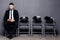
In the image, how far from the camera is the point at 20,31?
6895 mm

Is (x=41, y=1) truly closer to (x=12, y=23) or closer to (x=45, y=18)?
(x=45, y=18)

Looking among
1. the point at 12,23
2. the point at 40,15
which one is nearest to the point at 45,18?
the point at 40,15

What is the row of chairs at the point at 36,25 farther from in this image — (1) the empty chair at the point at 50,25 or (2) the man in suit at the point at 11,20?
(2) the man in suit at the point at 11,20

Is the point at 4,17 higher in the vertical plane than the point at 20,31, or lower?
higher

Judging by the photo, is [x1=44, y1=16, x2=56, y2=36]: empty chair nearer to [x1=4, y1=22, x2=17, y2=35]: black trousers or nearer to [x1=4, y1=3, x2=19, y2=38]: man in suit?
[x1=4, y1=3, x2=19, y2=38]: man in suit

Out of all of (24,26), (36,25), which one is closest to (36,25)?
(36,25)

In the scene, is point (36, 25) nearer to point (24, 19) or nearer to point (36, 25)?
point (36, 25)

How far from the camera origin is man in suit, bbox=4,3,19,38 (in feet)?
20.3

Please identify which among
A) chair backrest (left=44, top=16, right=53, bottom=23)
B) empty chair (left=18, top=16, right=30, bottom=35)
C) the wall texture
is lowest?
empty chair (left=18, top=16, right=30, bottom=35)

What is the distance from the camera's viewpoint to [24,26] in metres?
6.86

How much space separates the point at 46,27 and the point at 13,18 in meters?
1.34

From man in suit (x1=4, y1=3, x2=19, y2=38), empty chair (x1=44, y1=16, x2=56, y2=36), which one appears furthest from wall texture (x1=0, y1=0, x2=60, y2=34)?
man in suit (x1=4, y1=3, x2=19, y2=38)

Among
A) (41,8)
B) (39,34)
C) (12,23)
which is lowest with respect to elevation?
(39,34)

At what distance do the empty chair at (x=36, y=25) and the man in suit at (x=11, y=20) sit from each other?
0.70m
